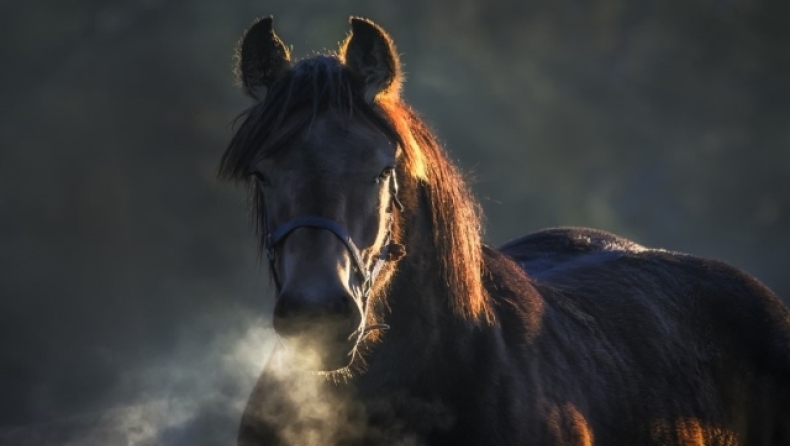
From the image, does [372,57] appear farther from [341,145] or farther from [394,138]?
[341,145]

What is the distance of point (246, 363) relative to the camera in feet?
32.8

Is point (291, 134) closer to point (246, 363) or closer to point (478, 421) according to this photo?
point (478, 421)

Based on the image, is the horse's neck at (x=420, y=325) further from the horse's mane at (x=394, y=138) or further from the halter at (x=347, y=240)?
the halter at (x=347, y=240)

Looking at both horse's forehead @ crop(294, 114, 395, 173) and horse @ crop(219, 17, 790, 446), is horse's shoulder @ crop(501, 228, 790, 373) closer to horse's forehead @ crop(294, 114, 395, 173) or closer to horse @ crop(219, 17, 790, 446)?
horse @ crop(219, 17, 790, 446)

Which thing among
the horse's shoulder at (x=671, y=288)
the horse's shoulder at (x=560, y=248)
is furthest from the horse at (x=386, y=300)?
the horse's shoulder at (x=560, y=248)

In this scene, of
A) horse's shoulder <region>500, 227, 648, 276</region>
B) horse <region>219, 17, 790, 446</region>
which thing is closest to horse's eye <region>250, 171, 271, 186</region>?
horse <region>219, 17, 790, 446</region>

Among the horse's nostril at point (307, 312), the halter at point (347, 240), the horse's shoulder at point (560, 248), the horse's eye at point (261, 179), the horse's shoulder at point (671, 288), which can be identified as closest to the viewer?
the horse's nostril at point (307, 312)

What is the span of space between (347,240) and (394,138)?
21.3 inches

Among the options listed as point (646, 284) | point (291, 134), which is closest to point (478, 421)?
point (291, 134)

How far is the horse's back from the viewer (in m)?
4.93

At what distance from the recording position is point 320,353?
3.35 m

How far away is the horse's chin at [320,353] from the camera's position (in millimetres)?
3299

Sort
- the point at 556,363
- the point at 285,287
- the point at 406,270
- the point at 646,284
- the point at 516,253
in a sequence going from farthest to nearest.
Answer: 1. the point at 516,253
2. the point at 646,284
3. the point at 556,363
4. the point at 406,270
5. the point at 285,287

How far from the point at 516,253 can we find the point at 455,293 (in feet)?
7.15
